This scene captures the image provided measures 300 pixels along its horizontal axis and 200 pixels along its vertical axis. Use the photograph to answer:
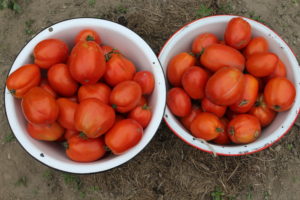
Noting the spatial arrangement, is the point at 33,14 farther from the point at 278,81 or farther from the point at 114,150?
the point at 278,81

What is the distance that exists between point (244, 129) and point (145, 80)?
804 mm

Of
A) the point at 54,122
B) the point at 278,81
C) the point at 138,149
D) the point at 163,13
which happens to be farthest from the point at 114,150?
the point at 163,13

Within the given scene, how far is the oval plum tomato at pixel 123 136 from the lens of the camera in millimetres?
1688

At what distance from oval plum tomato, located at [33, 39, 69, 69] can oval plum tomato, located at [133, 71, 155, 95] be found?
21.6 inches

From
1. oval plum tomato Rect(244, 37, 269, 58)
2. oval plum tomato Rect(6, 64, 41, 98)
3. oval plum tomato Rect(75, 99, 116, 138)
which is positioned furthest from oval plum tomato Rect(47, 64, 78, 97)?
oval plum tomato Rect(244, 37, 269, 58)

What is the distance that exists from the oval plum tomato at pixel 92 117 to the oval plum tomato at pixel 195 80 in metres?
0.64

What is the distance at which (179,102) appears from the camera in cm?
206

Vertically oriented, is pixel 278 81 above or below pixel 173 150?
above

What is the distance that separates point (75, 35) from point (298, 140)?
2.39 meters

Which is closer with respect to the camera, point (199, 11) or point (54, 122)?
point (54, 122)

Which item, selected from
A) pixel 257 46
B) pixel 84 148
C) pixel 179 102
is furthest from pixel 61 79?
pixel 257 46

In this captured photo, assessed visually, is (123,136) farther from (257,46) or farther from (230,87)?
(257,46)

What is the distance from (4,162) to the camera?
2.68 m

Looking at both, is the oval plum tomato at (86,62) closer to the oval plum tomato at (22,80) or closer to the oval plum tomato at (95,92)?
the oval plum tomato at (95,92)
